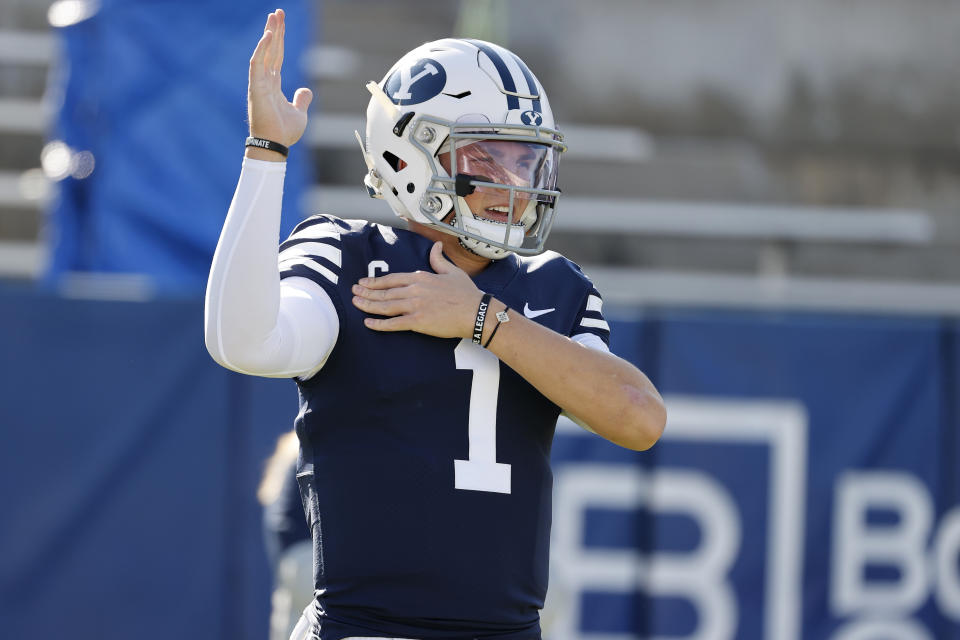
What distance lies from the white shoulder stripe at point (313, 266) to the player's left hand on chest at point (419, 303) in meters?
0.04

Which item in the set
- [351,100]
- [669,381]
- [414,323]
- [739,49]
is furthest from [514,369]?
[739,49]

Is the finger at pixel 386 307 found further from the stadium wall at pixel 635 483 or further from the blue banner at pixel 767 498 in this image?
the blue banner at pixel 767 498

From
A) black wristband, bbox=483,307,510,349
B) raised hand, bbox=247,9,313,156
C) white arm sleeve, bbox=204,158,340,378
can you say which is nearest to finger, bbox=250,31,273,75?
raised hand, bbox=247,9,313,156

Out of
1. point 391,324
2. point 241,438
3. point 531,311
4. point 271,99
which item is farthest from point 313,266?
point 241,438

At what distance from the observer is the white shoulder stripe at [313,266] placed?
1.91 metres

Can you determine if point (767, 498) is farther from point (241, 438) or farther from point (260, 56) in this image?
point (260, 56)

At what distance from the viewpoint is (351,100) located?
24.0 ft

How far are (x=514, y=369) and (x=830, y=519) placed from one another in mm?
3583

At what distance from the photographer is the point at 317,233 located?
1.98 meters

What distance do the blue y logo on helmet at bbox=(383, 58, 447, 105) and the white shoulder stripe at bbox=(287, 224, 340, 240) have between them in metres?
A: 0.30

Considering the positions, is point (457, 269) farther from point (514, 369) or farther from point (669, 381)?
point (669, 381)

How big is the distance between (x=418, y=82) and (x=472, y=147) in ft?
0.53

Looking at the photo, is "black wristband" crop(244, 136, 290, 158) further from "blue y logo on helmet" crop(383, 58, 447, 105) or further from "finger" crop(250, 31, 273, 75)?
"blue y logo on helmet" crop(383, 58, 447, 105)

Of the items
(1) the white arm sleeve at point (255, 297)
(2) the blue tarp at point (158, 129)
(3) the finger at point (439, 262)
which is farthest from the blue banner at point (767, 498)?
(1) the white arm sleeve at point (255, 297)
